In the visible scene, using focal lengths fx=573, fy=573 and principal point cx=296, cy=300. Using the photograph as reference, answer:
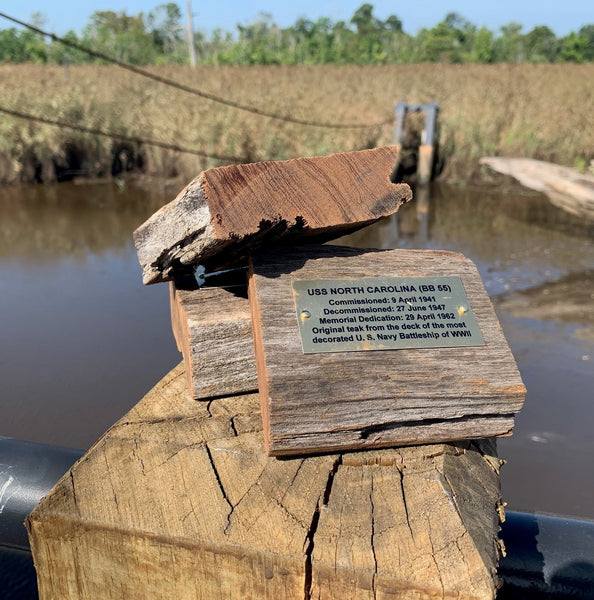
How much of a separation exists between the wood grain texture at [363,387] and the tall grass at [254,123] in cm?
772

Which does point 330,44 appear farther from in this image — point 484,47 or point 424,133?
point 424,133

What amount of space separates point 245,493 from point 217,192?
0.76m

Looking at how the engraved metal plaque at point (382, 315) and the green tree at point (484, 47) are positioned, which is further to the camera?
the green tree at point (484, 47)

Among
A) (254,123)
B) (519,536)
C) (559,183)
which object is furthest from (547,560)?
(254,123)

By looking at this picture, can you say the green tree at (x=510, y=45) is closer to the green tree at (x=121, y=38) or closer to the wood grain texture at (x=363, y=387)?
the green tree at (x=121, y=38)

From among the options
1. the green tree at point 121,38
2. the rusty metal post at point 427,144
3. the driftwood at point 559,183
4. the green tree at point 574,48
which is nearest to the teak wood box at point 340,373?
the driftwood at point 559,183

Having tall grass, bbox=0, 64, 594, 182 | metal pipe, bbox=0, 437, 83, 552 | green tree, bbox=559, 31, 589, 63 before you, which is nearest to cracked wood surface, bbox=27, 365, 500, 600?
metal pipe, bbox=0, 437, 83, 552

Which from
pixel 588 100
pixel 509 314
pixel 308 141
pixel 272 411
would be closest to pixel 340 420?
pixel 272 411

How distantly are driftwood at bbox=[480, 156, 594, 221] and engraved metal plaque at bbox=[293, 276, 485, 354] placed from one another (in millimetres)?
5391

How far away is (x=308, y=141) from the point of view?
934cm

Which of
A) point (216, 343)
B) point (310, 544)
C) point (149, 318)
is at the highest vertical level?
point (216, 343)

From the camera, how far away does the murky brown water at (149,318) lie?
3.23 meters

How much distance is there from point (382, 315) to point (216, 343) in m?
0.51

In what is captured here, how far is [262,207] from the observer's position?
154 cm
